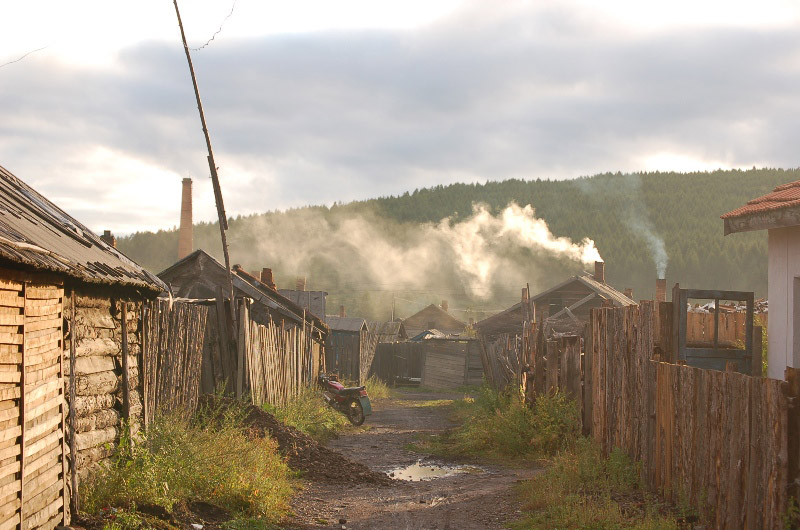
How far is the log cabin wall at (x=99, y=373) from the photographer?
817 centimetres

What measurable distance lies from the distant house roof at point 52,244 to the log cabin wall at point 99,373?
0.33 m

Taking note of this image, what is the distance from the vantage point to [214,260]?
21.7 meters

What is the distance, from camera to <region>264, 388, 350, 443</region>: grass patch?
1588cm

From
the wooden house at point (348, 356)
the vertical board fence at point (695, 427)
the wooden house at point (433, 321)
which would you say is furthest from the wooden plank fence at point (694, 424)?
the wooden house at point (433, 321)

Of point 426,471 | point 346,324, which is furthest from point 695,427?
point 346,324

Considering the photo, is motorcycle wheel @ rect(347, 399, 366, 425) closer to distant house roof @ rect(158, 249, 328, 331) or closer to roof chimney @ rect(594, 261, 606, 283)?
distant house roof @ rect(158, 249, 328, 331)

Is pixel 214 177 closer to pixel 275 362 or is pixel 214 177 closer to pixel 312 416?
pixel 275 362

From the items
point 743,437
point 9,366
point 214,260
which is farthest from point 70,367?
point 214,260

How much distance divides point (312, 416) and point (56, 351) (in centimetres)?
1067

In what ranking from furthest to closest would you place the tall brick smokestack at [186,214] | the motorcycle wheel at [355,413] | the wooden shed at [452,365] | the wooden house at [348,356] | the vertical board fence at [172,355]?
the tall brick smokestack at [186,214], the wooden shed at [452,365], the wooden house at [348,356], the motorcycle wheel at [355,413], the vertical board fence at [172,355]

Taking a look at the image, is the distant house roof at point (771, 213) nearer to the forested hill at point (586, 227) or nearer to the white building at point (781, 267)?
the white building at point (781, 267)

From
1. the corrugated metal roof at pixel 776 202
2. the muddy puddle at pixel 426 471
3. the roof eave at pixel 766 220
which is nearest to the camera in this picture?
the roof eave at pixel 766 220

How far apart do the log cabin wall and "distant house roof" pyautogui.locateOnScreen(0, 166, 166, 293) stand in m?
0.33

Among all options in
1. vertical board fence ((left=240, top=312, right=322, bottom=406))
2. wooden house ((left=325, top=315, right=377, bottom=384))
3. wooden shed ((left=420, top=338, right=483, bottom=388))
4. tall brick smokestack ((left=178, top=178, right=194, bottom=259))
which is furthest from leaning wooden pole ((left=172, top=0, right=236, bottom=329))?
tall brick smokestack ((left=178, top=178, right=194, bottom=259))
